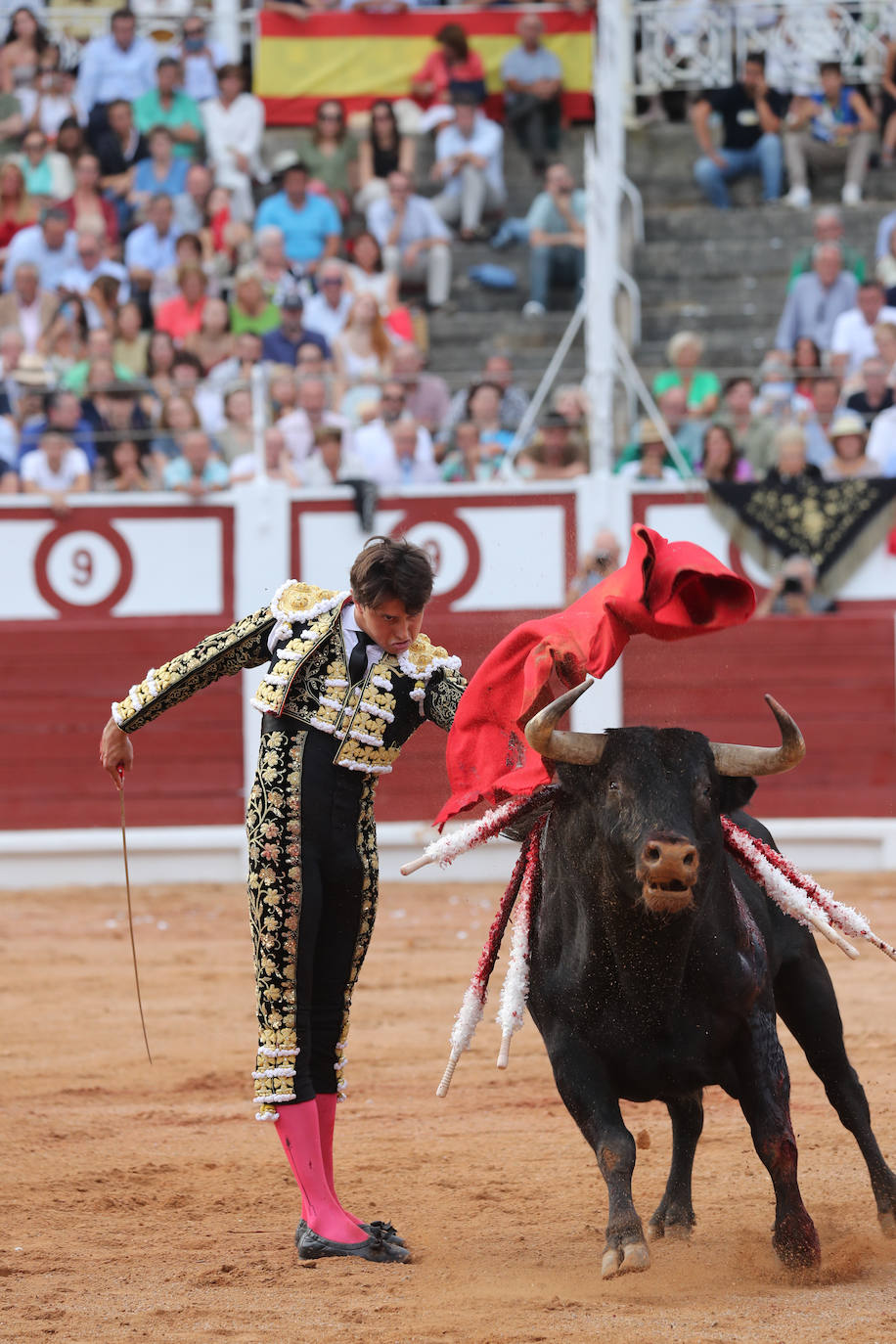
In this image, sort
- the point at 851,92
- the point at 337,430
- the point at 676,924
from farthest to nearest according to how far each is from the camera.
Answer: the point at 851,92
the point at 337,430
the point at 676,924

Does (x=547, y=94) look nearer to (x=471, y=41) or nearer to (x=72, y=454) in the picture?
(x=471, y=41)

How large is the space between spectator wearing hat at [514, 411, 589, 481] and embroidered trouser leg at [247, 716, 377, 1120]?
569 cm

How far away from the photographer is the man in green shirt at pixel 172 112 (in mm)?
11672

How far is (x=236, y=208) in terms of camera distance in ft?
37.1

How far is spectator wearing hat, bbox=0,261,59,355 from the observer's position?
10.1 m

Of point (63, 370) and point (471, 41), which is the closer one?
point (63, 370)

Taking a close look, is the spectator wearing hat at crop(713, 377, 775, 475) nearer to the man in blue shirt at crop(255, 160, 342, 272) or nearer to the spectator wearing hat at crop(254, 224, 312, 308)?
the spectator wearing hat at crop(254, 224, 312, 308)

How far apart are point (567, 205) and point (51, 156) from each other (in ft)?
10.1

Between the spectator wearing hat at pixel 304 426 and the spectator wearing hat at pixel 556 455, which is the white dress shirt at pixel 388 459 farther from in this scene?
the spectator wearing hat at pixel 556 455

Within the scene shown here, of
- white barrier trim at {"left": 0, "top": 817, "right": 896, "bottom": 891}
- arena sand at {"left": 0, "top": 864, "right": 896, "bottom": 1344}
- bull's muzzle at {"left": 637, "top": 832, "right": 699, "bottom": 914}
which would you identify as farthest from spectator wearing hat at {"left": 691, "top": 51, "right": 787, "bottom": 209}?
bull's muzzle at {"left": 637, "top": 832, "right": 699, "bottom": 914}

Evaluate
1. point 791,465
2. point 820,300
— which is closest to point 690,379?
point 791,465

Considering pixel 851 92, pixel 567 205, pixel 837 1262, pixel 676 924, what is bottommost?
pixel 837 1262

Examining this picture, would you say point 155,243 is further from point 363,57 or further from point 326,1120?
point 326,1120

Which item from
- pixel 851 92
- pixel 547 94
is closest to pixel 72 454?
pixel 547 94
